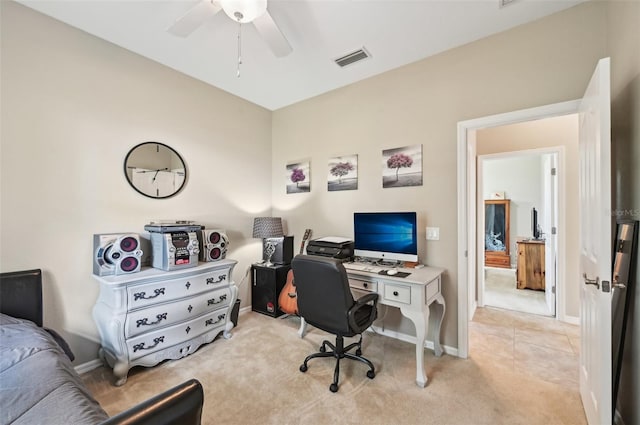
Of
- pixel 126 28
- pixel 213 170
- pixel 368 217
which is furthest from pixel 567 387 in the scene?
pixel 126 28

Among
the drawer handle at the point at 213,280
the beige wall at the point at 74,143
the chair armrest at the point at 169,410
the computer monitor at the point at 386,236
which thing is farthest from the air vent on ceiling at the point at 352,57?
the chair armrest at the point at 169,410

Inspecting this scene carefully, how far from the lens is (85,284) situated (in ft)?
7.23

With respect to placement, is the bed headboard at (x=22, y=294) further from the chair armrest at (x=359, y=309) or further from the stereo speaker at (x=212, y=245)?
the chair armrest at (x=359, y=309)

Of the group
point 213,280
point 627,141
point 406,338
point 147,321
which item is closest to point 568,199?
point 627,141

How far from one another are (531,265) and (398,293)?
3615mm

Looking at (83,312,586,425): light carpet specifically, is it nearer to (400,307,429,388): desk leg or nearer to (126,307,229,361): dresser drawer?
(400,307,429,388): desk leg

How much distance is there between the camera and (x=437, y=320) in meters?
2.45

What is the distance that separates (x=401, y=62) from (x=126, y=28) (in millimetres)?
2445

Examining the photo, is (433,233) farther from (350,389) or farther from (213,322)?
(213,322)

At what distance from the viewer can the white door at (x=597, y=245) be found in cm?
129

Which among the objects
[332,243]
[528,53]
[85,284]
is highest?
[528,53]

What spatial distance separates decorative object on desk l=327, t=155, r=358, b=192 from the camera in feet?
10.1

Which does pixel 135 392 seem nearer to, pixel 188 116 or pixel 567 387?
pixel 188 116

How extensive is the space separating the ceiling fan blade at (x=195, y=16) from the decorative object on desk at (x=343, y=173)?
1859 millimetres
